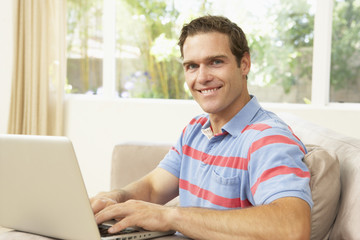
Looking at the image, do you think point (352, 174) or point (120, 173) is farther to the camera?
point (120, 173)

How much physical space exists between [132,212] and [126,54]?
3032 millimetres

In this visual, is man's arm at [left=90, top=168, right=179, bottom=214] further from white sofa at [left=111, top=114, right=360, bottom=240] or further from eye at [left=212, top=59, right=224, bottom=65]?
white sofa at [left=111, top=114, right=360, bottom=240]

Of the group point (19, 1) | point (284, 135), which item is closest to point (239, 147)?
point (284, 135)

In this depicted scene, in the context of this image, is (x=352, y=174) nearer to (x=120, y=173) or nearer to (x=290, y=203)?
(x=290, y=203)

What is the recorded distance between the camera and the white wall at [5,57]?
4.15 m

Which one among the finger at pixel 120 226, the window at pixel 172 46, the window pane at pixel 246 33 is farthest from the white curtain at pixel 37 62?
the finger at pixel 120 226

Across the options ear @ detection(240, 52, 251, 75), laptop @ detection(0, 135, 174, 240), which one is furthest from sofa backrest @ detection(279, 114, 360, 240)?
laptop @ detection(0, 135, 174, 240)

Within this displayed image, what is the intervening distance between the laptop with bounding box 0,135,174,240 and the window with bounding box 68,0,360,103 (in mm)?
2560

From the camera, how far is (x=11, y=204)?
4.15ft

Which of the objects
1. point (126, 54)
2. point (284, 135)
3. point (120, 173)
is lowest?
point (120, 173)

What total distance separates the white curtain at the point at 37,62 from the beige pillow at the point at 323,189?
3131mm

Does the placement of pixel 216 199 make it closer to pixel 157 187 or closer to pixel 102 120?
pixel 157 187

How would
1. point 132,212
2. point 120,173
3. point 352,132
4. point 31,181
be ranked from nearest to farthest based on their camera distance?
point 31,181 → point 132,212 → point 120,173 → point 352,132

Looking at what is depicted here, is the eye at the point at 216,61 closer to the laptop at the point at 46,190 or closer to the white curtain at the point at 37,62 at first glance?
the laptop at the point at 46,190
